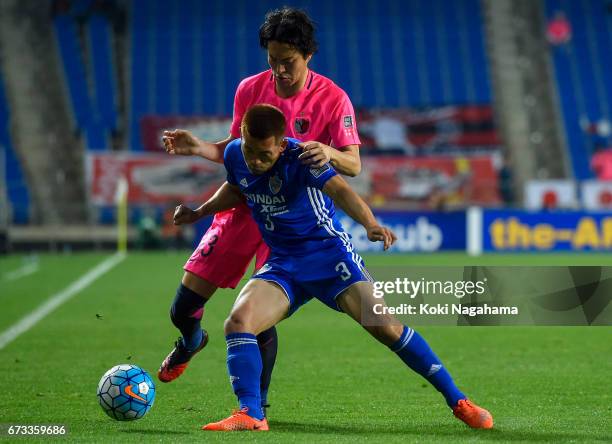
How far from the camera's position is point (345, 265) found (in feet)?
19.7

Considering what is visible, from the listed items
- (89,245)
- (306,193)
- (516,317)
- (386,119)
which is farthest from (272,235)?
(386,119)

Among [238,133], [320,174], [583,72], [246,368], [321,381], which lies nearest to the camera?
[320,174]

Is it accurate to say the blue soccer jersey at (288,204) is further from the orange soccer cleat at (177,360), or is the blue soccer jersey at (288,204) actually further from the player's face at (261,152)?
the orange soccer cleat at (177,360)

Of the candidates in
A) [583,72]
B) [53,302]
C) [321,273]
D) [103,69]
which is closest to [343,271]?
[321,273]

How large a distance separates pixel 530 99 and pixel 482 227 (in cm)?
788

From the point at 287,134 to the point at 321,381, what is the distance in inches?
89.4

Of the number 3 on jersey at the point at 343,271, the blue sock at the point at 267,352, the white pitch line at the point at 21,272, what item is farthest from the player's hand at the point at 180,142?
the white pitch line at the point at 21,272

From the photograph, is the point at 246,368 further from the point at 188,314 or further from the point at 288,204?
the point at 188,314

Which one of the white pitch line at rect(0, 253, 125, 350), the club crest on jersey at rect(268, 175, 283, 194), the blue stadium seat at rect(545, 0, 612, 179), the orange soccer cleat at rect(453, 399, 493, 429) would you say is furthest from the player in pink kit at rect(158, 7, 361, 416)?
the blue stadium seat at rect(545, 0, 612, 179)

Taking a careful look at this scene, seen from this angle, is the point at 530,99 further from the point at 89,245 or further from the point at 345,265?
the point at 345,265

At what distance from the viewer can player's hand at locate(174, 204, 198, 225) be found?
250 inches

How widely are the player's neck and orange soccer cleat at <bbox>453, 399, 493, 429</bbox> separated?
1.84m

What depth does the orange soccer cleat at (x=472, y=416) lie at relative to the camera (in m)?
5.96

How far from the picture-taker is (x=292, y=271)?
6.05 metres
